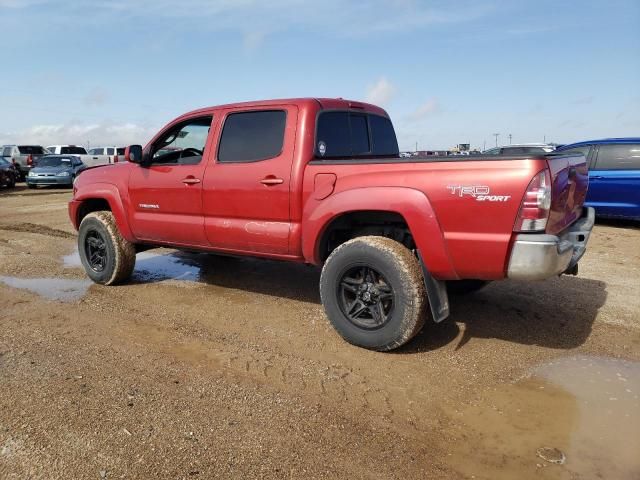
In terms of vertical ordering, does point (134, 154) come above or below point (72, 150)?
below

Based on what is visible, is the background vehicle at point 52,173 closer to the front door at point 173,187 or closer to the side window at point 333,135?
the front door at point 173,187

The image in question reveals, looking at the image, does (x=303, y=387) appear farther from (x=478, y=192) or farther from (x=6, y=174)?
(x=6, y=174)

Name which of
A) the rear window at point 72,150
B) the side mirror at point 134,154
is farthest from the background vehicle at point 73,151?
the side mirror at point 134,154

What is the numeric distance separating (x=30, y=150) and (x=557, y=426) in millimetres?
28479

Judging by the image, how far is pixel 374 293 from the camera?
389 centimetres

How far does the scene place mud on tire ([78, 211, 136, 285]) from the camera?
225 inches

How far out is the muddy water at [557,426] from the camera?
2541 millimetres

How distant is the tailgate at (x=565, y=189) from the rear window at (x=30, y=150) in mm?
27395

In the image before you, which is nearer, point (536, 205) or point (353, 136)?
point (536, 205)

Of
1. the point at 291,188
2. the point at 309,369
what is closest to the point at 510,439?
the point at 309,369

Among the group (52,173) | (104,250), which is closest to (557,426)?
(104,250)

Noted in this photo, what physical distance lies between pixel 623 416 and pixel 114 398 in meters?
3.02

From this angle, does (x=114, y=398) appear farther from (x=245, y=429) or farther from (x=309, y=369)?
(x=309, y=369)

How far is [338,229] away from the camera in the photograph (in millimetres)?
4301
